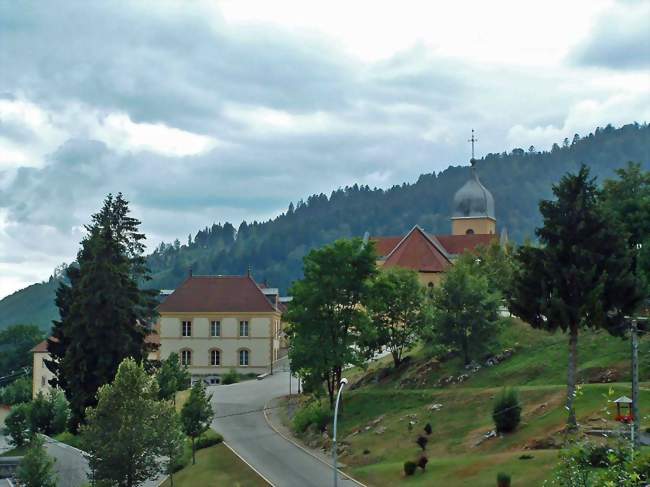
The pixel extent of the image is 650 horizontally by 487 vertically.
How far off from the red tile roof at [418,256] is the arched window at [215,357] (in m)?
21.2

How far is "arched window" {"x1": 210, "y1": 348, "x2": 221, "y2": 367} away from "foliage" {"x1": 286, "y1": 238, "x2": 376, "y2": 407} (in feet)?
112

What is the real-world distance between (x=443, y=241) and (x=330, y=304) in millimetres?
59906

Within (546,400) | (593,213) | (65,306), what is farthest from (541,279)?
(65,306)

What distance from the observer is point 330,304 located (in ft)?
219

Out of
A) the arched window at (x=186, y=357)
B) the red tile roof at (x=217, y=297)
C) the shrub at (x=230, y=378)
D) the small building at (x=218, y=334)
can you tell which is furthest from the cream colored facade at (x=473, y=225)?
the shrub at (x=230, y=378)

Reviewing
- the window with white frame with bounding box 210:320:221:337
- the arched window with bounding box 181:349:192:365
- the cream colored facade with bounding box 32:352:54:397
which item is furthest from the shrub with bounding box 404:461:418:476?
the cream colored facade with bounding box 32:352:54:397

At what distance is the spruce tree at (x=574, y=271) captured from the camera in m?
48.1

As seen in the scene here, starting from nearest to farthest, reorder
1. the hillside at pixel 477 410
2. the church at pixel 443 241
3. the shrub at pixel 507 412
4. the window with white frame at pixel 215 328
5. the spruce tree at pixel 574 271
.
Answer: the hillside at pixel 477 410 → the spruce tree at pixel 574 271 → the shrub at pixel 507 412 → the window with white frame at pixel 215 328 → the church at pixel 443 241

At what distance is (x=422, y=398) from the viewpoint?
6238cm

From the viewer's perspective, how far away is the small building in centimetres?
10038

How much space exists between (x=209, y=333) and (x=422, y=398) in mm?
42481

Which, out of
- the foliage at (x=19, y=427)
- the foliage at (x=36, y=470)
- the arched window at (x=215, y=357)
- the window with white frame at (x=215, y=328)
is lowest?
the foliage at (x=19, y=427)

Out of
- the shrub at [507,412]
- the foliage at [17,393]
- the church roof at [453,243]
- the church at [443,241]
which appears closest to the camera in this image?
the shrub at [507,412]

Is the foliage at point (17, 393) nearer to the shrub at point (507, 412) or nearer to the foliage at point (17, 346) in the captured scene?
the foliage at point (17, 346)
